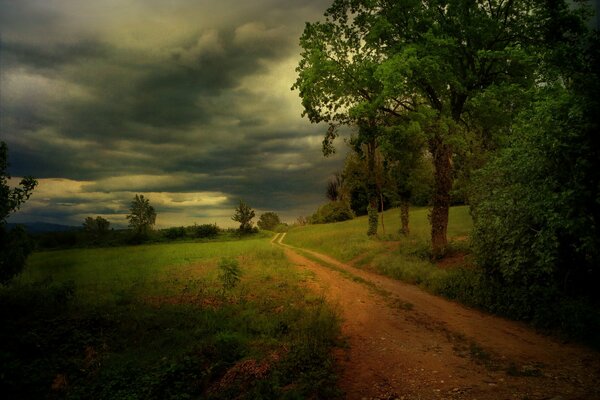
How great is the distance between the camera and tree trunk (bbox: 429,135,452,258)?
20641 mm

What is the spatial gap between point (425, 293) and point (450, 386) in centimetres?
910

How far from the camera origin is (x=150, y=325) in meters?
11.9

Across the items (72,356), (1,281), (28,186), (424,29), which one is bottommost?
(72,356)

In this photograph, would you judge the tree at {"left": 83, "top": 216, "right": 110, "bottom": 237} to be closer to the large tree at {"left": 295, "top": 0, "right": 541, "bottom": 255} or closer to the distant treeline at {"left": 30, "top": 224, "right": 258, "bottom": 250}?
the distant treeline at {"left": 30, "top": 224, "right": 258, "bottom": 250}

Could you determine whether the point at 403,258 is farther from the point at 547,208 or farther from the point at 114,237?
the point at 114,237

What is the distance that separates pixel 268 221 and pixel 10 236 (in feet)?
371

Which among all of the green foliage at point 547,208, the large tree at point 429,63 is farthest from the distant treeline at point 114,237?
the green foliage at point 547,208

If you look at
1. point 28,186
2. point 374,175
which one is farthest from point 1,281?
point 374,175

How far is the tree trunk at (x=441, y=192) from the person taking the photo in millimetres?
20641

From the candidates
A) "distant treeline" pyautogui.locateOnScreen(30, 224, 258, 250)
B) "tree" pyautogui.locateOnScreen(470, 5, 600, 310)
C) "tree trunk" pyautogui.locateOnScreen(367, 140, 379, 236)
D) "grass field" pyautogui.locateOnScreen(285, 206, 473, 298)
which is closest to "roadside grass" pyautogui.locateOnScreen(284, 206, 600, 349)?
"grass field" pyautogui.locateOnScreen(285, 206, 473, 298)

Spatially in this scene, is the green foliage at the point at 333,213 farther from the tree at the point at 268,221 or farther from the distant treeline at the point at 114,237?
the tree at the point at 268,221

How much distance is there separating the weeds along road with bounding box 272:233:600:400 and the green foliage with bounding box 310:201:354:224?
6401 centimetres

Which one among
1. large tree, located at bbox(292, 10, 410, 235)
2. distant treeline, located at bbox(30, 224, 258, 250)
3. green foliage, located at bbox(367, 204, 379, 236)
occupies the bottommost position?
distant treeline, located at bbox(30, 224, 258, 250)

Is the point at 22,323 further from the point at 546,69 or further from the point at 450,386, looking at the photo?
the point at 546,69
